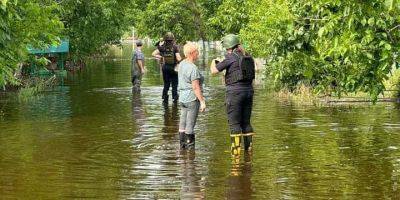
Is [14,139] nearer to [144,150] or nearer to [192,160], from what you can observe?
[144,150]

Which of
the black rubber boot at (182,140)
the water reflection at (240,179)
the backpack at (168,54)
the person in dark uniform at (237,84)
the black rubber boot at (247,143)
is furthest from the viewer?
the backpack at (168,54)

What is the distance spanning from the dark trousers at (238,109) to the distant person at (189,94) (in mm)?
559

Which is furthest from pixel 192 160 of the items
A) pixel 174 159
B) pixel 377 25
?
pixel 377 25

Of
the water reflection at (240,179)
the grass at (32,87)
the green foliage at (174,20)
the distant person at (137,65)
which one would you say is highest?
the green foliage at (174,20)

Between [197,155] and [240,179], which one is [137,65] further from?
[240,179]

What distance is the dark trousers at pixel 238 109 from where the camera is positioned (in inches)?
459

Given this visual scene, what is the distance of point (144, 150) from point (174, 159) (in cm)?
103

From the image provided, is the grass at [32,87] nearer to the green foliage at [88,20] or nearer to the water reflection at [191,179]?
the green foliage at [88,20]

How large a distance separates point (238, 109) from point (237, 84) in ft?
1.24

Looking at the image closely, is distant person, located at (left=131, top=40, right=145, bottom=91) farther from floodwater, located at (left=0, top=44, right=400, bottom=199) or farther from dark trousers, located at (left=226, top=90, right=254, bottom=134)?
dark trousers, located at (left=226, top=90, right=254, bottom=134)

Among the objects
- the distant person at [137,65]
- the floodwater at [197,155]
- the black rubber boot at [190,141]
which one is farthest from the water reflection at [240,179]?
the distant person at [137,65]

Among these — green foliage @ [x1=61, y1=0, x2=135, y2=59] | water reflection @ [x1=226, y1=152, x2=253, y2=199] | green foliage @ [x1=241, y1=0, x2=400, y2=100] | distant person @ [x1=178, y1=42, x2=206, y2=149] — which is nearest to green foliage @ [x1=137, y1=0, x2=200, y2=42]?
green foliage @ [x1=61, y1=0, x2=135, y2=59]

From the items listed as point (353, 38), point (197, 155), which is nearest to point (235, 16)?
point (197, 155)

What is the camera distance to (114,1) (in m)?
39.2
